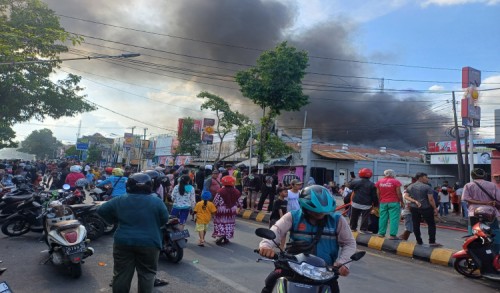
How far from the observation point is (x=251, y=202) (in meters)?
14.6

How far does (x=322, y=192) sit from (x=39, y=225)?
306 inches

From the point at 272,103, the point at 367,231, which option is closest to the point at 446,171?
the point at 272,103

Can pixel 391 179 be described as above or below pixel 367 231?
above

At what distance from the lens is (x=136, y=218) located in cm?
386

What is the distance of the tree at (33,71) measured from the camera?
1383cm

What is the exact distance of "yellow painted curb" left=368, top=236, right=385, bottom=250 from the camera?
879cm

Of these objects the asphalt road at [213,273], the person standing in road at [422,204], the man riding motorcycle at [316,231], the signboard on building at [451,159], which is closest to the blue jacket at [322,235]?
the man riding motorcycle at [316,231]

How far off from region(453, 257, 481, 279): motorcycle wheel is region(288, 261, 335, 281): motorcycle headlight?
4.94 meters

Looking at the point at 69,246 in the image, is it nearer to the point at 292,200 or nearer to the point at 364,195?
the point at 292,200

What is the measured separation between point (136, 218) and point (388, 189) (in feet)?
21.1

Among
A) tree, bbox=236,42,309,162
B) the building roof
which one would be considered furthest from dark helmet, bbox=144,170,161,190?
the building roof

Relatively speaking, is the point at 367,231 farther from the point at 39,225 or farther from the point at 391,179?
the point at 39,225

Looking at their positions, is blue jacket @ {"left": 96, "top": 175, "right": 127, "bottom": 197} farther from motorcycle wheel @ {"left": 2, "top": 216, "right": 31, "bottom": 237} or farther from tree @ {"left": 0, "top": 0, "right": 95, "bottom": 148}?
tree @ {"left": 0, "top": 0, "right": 95, "bottom": 148}

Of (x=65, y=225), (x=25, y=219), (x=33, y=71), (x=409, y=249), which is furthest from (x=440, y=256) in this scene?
(x=33, y=71)
